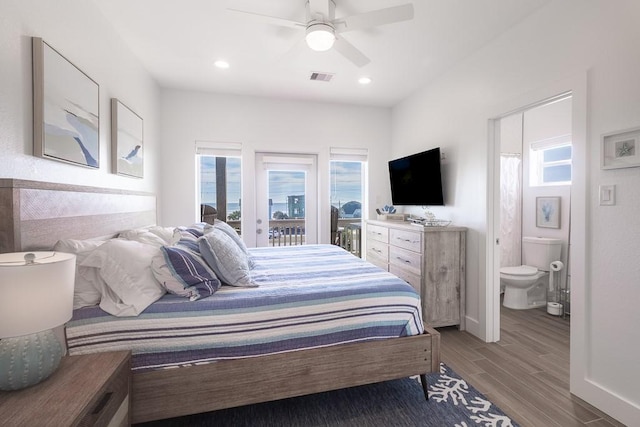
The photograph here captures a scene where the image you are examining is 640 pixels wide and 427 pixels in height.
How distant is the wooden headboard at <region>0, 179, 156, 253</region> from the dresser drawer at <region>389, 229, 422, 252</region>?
8.94 ft

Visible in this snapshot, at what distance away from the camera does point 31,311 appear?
1.04 meters

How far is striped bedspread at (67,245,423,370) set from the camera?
154 centimetres

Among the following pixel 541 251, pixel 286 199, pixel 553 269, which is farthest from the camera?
pixel 286 199

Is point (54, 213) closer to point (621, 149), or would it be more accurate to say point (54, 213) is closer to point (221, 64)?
point (221, 64)

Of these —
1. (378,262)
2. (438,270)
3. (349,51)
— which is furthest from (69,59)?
(378,262)

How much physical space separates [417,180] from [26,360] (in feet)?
12.1

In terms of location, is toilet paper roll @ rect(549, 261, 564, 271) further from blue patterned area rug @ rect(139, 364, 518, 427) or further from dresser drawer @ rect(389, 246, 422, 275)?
blue patterned area rug @ rect(139, 364, 518, 427)

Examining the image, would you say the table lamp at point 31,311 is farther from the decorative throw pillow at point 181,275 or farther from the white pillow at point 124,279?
the decorative throw pillow at point 181,275

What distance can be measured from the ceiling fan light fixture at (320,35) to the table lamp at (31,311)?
6.52 feet

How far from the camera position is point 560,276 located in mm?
3680

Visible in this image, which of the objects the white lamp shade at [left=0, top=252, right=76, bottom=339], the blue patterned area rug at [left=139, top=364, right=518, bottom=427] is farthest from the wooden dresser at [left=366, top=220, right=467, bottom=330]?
the white lamp shade at [left=0, top=252, right=76, bottom=339]

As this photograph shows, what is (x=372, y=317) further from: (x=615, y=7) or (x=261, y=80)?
(x=261, y=80)

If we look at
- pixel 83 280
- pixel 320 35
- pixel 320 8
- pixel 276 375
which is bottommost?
pixel 276 375

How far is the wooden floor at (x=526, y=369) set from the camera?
1.89 metres
